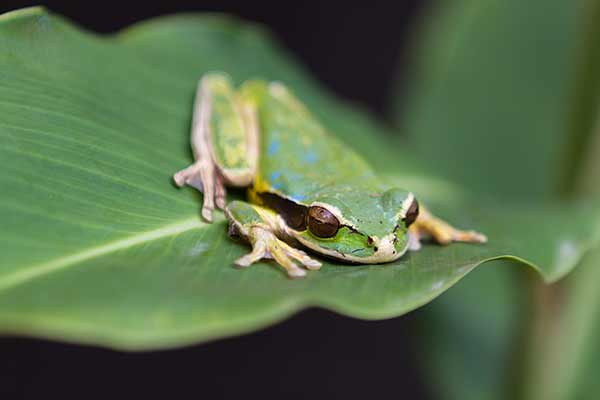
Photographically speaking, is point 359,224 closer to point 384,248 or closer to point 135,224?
point 384,248

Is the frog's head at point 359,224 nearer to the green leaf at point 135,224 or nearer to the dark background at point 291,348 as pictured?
the green leaf at point 135,224

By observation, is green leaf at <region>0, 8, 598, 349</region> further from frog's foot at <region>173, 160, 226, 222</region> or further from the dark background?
the dark background

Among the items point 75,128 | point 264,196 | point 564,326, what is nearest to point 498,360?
point 564,326

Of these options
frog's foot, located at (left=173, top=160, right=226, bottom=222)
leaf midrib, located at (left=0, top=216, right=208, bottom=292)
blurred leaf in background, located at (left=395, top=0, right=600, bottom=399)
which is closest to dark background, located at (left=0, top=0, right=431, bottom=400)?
blurred leaf in background, located at (left=395, top=0, right=600, bottom=399)

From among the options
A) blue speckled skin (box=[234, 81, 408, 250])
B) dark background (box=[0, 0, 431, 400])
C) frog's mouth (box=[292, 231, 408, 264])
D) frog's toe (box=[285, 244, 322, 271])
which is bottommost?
dark background (box=[0, 0, 431, 400])

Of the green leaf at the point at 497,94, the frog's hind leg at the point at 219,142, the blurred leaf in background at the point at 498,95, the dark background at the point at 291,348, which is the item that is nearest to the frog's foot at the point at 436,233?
the frog's hind leg at the point at 219,142
